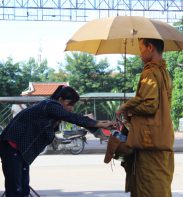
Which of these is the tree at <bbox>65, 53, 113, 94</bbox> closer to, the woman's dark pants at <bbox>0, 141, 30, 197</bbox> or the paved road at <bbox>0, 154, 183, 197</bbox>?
the paved road at <bbox>0, 154, 183, 197</bbox>

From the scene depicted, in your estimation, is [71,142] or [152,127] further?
[71,142]

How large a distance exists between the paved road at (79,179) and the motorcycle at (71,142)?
2.20 m

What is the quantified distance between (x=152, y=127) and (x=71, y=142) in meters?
13.8

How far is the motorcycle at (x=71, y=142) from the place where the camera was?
1775 centimetres

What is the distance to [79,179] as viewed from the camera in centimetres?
1096

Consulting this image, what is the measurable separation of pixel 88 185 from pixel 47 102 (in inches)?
222

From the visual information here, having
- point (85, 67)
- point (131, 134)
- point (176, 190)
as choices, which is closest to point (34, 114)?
point (131, 134)

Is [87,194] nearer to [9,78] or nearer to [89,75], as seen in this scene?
[9,78]

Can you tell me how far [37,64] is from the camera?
57.4m

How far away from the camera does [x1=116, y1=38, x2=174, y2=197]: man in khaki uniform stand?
432 centimetres

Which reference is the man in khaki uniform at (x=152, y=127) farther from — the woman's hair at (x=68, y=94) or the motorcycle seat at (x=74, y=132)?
the motorcycle seat at (x=74, y=132)

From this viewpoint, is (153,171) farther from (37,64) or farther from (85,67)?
(37,64)

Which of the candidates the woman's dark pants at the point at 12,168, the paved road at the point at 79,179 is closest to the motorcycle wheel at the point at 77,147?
the paved road at the point at 79,179

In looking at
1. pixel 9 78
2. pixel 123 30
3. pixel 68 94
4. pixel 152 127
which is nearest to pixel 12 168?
pixel 68 94
